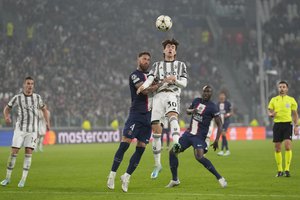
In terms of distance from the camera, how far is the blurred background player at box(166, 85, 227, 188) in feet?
44.2

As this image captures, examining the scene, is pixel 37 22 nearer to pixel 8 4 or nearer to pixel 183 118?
pixel 8 4

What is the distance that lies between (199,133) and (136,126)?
62.5 inches

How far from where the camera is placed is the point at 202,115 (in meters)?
14.4

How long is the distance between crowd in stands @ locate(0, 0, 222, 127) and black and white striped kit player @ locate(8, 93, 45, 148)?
84.9 feet

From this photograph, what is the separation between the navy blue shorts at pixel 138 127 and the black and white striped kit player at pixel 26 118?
2.65 m

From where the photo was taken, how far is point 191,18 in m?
56.9

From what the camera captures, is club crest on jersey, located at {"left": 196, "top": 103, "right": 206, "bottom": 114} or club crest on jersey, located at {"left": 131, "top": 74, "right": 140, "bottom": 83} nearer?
club crest on jersey, located at {"left": 131, "top": 74, "right": 140, "bottom": 83}

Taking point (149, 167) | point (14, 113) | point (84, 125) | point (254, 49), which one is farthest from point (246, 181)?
point (254, 49)

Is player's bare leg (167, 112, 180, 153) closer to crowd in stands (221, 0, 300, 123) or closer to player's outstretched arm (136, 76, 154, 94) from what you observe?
player's outstretched arm (136, 76, 154, 94)

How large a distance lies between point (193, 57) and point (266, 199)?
4224 cm

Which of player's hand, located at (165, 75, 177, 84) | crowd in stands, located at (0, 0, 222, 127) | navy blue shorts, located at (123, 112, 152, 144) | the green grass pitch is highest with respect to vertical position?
crowd in stands, located at (0, 0, 222, 127)

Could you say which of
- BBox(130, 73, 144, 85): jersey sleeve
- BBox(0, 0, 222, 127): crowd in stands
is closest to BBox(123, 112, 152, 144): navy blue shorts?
BBox(130, 73, 144, 85): jersey sleeve

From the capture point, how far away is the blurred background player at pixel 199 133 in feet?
44.2

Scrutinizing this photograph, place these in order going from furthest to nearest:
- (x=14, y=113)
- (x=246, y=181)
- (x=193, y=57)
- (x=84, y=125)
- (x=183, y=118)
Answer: (x=193, y=57), (x=183, y=118), (x=84, y=125), (x=14, y=113), (x=246, y=181)
